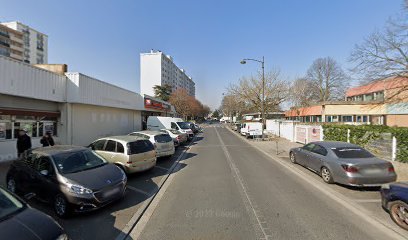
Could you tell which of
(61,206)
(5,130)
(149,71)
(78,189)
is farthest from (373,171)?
(149,71)

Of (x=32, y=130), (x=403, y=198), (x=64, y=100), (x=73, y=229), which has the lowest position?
(x=73, y=229)

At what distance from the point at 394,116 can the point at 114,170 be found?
3510 centimetres

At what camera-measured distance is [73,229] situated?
4180mm

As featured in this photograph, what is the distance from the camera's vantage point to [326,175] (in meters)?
7.30

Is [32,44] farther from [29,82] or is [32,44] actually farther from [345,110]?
[345,110]

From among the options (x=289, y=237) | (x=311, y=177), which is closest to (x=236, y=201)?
(x=289, y=237)

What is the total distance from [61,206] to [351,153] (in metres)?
8.12

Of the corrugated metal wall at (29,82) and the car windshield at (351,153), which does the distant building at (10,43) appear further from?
the car windshield at (351,153)

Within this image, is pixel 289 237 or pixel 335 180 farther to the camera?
pixel 335 180

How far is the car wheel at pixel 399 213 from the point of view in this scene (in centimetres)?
429

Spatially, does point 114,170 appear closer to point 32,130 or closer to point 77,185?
point 77,185

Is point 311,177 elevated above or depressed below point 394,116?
below

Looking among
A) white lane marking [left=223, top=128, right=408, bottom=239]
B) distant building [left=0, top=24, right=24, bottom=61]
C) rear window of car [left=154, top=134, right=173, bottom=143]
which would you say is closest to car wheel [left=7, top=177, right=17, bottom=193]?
rear window of car [left=154, top=134, right=173, bottom=143]

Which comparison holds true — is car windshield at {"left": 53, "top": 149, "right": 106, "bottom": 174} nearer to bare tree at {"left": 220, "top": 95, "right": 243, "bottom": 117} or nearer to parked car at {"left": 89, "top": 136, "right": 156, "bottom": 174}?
parked car at {"left": 89, "top": 136, "right": 156, "bottom": 174}
